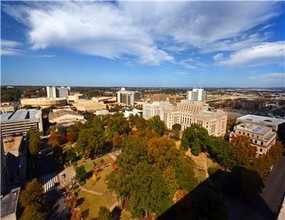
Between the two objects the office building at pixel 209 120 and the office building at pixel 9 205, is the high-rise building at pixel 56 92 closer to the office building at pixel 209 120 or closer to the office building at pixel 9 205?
the office building at pixel 209 120

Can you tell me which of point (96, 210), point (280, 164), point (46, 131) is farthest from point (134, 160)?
point (46, 131)

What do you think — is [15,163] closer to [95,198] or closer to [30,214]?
[95,198]

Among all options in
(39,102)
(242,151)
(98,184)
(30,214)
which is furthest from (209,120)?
(39,102)

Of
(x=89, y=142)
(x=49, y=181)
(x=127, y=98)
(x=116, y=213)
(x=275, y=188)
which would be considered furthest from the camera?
(x=127, y=98)

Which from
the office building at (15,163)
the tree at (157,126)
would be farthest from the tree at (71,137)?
the tree at (157,126)

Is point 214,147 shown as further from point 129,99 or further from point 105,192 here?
point 129,99
